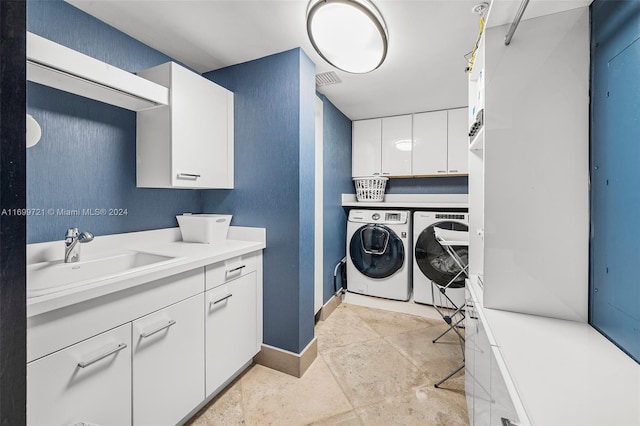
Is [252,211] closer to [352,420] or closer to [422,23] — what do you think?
[352,420]

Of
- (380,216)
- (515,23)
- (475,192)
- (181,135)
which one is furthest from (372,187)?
(515,23)

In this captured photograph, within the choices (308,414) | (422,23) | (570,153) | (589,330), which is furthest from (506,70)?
(308,414)

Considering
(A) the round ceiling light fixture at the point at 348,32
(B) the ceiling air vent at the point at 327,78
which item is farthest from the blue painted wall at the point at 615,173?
(B) the ceiling air vent at the point at 327,78

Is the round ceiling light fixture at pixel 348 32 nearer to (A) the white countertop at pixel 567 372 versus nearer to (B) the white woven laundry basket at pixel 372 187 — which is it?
(A) the white countertop at pixel 567 372

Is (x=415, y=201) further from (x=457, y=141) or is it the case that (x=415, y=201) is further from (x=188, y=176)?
(x=188, y=176)

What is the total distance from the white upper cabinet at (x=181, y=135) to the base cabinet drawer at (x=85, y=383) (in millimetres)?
890

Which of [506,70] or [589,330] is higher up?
[506,70]

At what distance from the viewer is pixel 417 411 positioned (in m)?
1.48

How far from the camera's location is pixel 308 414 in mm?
1461

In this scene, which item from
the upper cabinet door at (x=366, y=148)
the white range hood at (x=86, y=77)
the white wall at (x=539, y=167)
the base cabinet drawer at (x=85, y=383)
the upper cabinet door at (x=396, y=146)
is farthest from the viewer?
the upper cabinet door at (x=366, y=148)

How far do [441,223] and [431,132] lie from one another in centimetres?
106

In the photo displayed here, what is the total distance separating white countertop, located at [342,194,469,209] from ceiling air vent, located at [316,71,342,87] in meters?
1.26

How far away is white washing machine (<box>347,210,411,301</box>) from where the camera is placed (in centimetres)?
287

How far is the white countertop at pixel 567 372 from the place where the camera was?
57 cm
